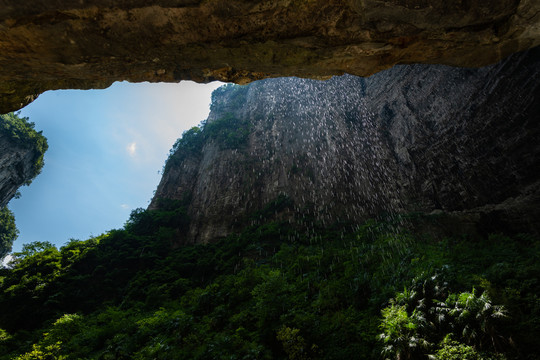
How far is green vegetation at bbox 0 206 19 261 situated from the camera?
29.8 metres

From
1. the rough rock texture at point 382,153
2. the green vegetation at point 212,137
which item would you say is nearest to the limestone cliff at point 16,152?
the green vegetation at point 212,137

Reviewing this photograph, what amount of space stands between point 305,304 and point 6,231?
41.5 m

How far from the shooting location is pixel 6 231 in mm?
30562

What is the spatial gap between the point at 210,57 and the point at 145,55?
97cm

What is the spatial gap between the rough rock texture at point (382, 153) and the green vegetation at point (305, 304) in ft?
11.6

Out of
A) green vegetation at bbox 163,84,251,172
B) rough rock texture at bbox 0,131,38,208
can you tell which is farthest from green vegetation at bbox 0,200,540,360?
rough rock texture at bbox 0,131,38,208

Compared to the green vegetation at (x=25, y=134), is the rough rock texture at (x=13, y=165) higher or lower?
lower

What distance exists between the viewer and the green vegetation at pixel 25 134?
89.2 ft

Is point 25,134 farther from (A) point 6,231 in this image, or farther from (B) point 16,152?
(A) point 6,231

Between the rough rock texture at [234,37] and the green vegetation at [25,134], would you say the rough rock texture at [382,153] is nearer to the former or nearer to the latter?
the rough rock texture at [234,37]

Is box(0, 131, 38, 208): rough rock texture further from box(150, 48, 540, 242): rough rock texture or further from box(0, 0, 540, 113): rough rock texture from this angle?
box(0, 0, 540, 113): rough rock texture

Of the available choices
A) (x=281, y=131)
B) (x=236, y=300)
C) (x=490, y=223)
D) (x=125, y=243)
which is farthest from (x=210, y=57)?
(x=281, y=131)

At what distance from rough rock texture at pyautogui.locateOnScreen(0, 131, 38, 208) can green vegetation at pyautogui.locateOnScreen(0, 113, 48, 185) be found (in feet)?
0.95

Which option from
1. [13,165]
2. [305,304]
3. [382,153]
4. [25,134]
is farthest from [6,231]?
[382,153]
